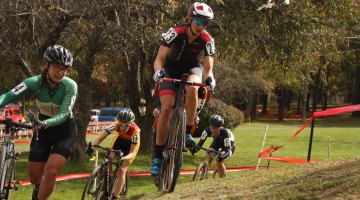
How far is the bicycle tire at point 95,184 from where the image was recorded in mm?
9875

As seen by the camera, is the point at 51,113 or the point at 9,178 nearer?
the point at 9,178

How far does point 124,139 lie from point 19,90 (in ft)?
15.3

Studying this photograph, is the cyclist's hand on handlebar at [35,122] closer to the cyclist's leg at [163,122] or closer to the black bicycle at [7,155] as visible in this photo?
the black bicycle at [7,155]

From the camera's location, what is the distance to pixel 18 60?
60.0 ft

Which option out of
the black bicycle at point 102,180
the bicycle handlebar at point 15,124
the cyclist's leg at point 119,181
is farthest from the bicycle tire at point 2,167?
the cyclist's leg at point 119,181

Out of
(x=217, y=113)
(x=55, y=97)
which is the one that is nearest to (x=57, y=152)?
(x=55, y=97)

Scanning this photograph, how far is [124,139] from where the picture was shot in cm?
1101

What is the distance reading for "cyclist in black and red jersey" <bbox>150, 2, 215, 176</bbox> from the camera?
7.34m

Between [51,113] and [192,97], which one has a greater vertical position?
[192,97]

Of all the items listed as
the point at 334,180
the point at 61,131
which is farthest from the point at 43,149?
the point at 334,180

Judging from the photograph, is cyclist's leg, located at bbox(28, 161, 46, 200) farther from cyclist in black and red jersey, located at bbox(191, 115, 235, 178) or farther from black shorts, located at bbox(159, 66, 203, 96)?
cyclist in black and red jersey, located at bbox(191, 115, 235, 178)

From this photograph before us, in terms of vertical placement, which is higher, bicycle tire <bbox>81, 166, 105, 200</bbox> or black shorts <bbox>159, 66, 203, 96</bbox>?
black shorts <bbox>159, 66, 203, 96</bbox>

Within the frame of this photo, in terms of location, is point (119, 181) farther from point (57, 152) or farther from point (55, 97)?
point (55, 97)

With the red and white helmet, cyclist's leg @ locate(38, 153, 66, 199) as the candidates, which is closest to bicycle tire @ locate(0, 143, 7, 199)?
cyclist's leg @ locate(38, 153, 66, 199)
